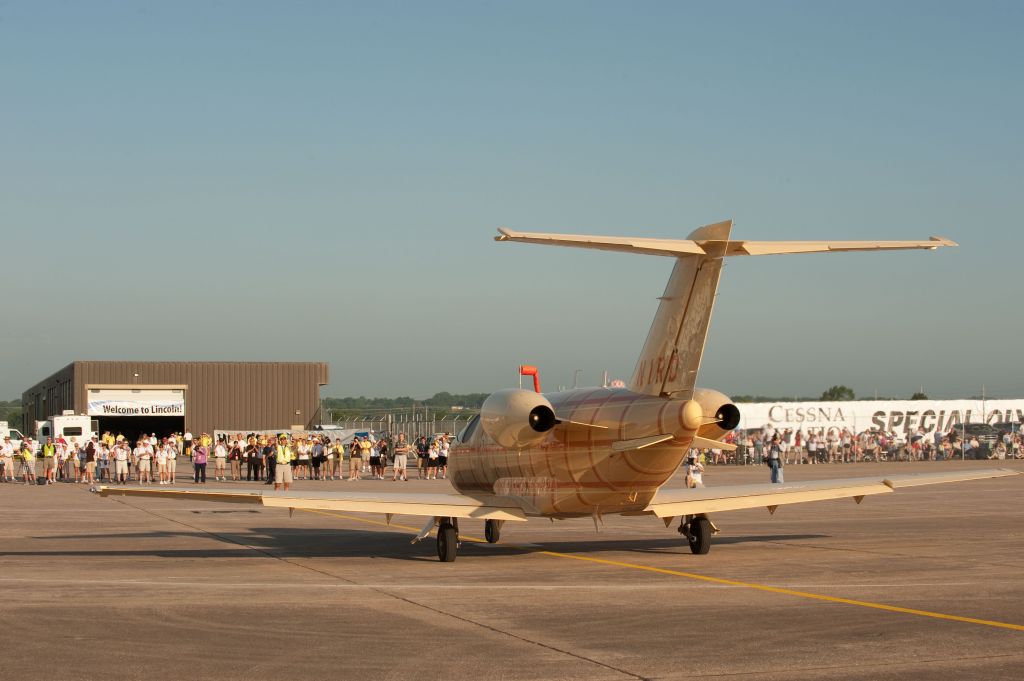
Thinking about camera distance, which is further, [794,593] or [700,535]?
[700,535]

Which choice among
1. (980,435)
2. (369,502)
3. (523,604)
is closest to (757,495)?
(369,502)

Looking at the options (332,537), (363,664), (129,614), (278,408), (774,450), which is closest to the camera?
(363,664)

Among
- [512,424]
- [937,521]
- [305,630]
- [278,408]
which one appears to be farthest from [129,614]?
[278,408]

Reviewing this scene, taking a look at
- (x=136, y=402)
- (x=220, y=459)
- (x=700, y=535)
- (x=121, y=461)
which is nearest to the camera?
(x=700, y=535)

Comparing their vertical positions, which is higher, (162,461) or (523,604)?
(162,461)

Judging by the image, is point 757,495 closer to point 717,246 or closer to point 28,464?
point 717,246

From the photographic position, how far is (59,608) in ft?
45.6

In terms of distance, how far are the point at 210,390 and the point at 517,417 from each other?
81.3 meters

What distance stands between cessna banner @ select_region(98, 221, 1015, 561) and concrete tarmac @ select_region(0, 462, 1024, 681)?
0.96 meters

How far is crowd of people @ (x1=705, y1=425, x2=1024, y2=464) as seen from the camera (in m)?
65.1

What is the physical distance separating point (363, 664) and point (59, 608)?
5.45 meters

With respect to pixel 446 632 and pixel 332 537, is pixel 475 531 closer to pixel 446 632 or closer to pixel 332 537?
pixel 332 537

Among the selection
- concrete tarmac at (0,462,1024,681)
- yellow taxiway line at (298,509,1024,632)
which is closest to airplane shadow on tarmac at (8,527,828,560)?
concrete tarmac at (0,462,1024,681)

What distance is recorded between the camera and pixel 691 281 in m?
17.7
